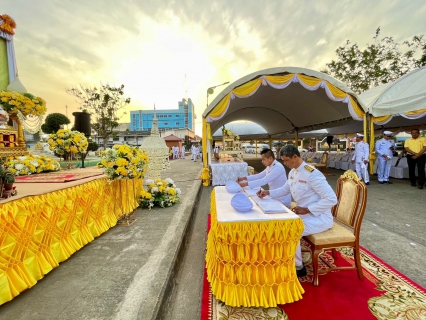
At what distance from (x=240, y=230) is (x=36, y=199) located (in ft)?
6.63

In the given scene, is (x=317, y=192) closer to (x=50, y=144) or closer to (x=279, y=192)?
(x=279, y=192)

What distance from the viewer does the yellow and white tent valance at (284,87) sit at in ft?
21.3

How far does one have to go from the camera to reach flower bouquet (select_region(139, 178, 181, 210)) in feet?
15.1

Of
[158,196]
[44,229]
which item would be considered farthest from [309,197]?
[158,196]

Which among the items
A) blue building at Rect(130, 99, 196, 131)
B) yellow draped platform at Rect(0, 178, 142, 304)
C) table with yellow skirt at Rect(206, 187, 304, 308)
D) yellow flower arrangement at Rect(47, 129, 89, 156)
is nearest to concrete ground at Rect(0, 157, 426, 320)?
yellow draped platform at Rect(0, 178, 142, 304)

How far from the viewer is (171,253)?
2.51m

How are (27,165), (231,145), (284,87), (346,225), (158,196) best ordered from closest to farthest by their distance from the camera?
(346,225), (27,165), (158,196), (284,87), (231,145)

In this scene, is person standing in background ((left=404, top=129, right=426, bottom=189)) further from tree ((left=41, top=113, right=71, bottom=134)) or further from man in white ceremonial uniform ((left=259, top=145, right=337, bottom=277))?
tree ((left=41, top=113, right=71, bottom=134))

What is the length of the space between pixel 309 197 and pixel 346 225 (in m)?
0.59

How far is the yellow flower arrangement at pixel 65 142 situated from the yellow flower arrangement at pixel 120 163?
1.06 meters

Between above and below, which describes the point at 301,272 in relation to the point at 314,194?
below

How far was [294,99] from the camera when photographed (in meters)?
10.0

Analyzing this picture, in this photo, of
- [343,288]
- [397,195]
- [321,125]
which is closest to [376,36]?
[321,125]

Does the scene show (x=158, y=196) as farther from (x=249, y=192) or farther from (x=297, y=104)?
(x=297, y=104)
